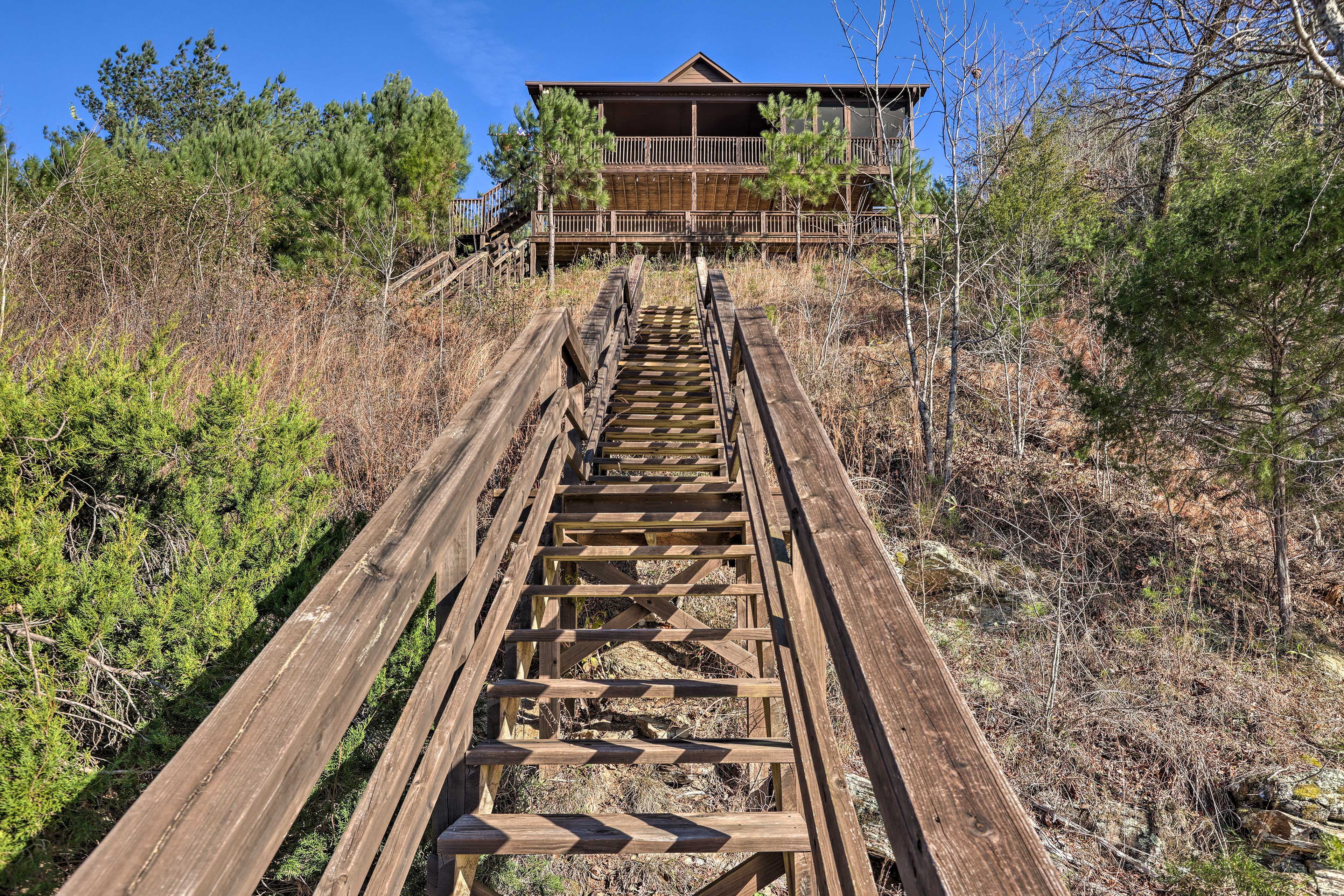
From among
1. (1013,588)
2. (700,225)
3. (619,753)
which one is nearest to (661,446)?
(619,753)

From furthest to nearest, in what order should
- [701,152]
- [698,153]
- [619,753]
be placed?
[701,152], [698,153], [619,753]

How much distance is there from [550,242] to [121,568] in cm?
1256

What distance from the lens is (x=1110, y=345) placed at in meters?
7.64

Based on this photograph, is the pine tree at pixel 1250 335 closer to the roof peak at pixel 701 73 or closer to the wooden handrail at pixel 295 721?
the wooden handrail at pixel 295 721

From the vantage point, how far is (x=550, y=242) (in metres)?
14.2

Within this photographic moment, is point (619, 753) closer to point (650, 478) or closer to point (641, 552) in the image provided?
point (641, 552)

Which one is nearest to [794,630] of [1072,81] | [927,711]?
[927,711]

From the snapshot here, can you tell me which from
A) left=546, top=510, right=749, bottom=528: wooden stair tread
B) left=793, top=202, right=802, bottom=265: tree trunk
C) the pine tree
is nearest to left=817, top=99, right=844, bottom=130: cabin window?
left=793, top=202, right=802, bottom=265: tree trunk

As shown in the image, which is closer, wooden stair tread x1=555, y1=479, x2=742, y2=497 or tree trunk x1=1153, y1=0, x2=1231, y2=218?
wooden stair tread x1=555, y1=479, x2=742, y2=497

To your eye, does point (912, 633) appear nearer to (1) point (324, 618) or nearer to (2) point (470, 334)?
(1) point (324, 618)

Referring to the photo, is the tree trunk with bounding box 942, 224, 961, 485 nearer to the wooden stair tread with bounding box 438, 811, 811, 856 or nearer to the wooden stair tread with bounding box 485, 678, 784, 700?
the wooden stair tread with bounding box 485, 678, 784, 700

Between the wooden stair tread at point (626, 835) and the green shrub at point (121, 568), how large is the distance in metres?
1.31

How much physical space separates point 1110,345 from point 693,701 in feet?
20.1

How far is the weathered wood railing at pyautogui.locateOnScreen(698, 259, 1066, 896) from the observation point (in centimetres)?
76
